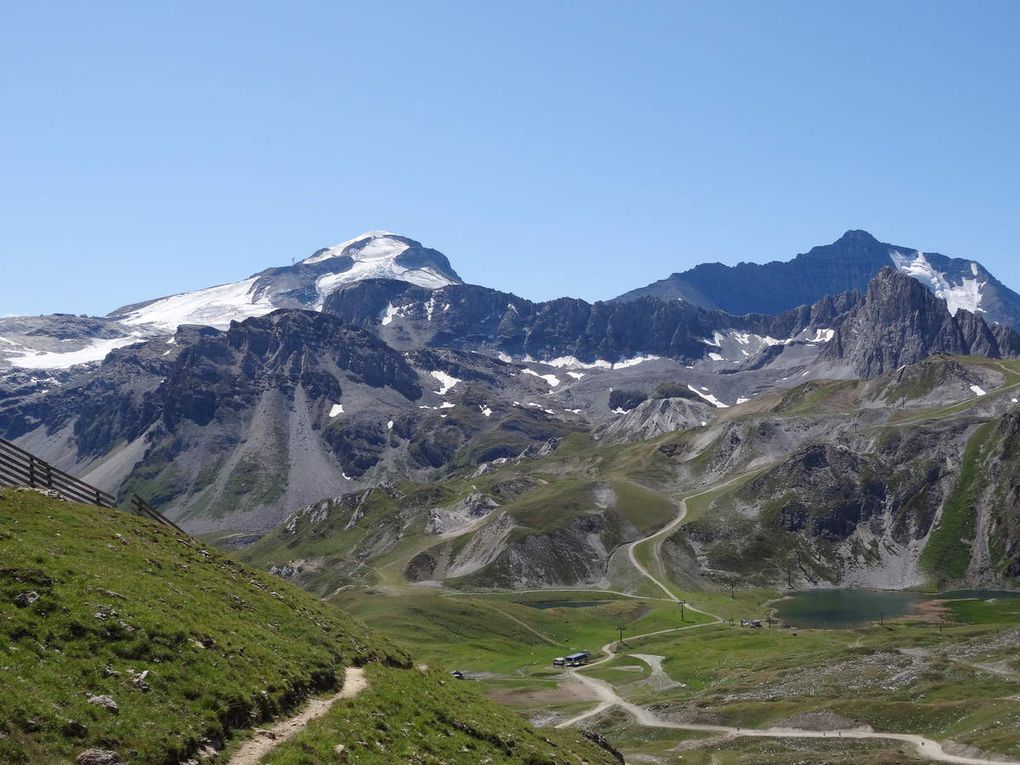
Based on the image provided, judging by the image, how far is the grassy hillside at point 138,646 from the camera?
27594 millimetres

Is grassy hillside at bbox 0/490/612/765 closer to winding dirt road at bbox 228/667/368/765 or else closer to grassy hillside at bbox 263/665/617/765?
grassy hillside at bbox 263/665/617/765

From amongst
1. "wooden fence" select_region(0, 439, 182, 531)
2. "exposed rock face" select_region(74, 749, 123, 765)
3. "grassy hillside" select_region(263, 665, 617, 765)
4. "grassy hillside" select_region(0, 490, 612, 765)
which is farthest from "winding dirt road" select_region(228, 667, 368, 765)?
"wooden fence" select_region(0, 439, 182, 531)

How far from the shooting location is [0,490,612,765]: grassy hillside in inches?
1086

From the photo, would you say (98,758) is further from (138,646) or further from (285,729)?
(285,729)

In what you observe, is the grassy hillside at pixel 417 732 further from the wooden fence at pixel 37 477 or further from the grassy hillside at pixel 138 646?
the wooden fence at pixel 37 477

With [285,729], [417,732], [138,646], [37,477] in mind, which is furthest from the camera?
[37,477]

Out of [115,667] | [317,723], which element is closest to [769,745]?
[317,723]

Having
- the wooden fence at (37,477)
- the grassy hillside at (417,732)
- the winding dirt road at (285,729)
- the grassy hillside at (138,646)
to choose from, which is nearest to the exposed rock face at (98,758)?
the grassy hillside at (138,646)

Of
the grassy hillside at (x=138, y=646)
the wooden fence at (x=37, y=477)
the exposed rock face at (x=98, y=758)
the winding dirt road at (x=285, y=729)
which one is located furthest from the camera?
the wooden fence at (x=37, y=477)

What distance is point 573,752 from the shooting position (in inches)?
2103

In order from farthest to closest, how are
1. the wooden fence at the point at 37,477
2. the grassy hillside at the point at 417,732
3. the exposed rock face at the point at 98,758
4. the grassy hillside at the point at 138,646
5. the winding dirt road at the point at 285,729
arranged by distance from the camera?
the wooden fence at the point at 37,477, the grassy hillside at the point at 417,732, the winding dirt road at the point at 285,729, the grassy hillside at the point at 138,646, the exposed rock face at the point at 98,758

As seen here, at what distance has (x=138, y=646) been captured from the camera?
33094 mm

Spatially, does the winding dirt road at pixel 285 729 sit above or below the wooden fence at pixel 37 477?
below

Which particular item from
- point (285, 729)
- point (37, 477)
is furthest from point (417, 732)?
point (37, 477)
